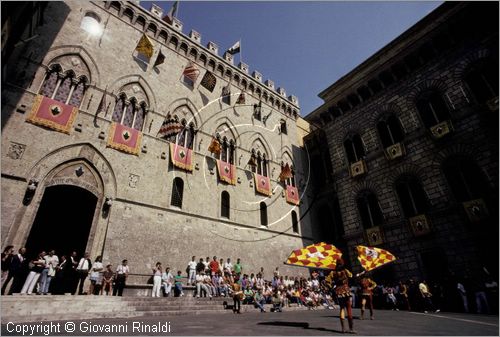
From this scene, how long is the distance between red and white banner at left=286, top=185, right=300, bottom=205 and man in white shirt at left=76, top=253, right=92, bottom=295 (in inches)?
615

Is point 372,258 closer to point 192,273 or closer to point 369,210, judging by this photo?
point 369,210

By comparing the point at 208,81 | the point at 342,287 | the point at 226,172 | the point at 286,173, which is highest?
the point at 208,81

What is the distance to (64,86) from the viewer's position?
14961 mm

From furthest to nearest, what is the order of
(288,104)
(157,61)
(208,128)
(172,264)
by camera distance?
(288,104), (208,128), (157,61), (172,264)

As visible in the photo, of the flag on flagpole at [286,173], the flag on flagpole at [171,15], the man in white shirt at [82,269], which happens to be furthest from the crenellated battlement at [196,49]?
the man in white shirt at [82,269]

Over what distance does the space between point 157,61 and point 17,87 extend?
8.38 m

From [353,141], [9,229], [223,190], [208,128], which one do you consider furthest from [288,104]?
[9,229]

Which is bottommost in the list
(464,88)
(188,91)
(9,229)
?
(9,229)

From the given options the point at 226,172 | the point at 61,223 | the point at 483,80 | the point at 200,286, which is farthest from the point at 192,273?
the point at 483,80

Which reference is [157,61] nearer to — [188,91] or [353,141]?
[188,91]

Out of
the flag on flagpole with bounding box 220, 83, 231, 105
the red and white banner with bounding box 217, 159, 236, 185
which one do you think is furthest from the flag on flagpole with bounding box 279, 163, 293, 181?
the flag on flagpole with bounding box 220, 83, 231, 105

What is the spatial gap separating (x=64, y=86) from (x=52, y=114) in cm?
235

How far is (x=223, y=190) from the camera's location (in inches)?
760

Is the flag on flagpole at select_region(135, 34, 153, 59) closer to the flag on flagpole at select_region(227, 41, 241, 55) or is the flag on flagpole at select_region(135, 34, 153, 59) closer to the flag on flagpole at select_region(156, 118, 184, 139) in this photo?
the flag on flagpole at select_region(156, 118, 184, 139)
